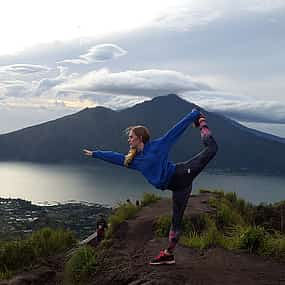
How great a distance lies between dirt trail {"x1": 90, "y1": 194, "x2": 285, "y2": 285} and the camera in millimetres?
5848

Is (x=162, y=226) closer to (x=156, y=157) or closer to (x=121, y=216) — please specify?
(x=121, y=216)

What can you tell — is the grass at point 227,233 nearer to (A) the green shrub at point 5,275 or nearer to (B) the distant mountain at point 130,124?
(A) the green shrub at point 5,275

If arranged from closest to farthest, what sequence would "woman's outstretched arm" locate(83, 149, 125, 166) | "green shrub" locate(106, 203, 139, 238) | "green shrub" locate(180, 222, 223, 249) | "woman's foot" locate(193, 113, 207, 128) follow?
"woman's outstretched arm" locate(83, 149, 125, 166)
"woman's foot" locate(193, 113, 207, 128)
"green shrub" locate(180, 222, 223, 249)
"green shrub" locate(106, 203, 139, 238)

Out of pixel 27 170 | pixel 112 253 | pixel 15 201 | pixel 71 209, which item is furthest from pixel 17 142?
pixel 112 253

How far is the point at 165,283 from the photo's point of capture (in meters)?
5.69

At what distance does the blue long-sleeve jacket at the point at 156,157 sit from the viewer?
19.2 feet

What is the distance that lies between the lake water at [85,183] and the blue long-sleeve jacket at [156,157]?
33801 millimetres

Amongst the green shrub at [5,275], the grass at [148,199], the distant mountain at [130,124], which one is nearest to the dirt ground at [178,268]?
the green shrub at [5,275]

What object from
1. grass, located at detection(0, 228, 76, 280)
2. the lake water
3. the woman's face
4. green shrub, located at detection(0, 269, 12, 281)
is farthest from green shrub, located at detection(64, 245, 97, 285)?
the lake water

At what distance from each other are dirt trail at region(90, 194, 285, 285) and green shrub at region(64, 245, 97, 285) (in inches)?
5.8

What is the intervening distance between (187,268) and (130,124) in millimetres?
76583

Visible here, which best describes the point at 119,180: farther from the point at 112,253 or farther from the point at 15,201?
the point at 112,253

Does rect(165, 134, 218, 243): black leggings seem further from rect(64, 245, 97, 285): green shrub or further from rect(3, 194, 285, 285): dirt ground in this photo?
rect(64, 245, 97, 285): green shrub

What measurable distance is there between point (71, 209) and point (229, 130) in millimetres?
50981
